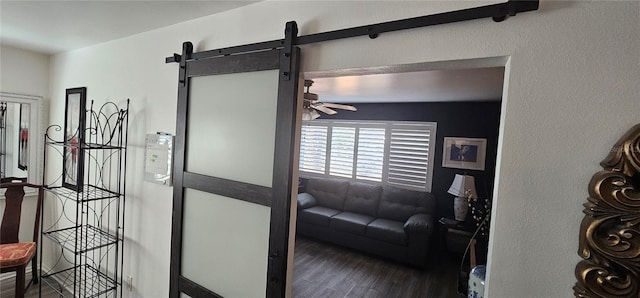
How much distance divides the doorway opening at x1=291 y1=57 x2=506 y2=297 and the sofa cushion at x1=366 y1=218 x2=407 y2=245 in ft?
0.04

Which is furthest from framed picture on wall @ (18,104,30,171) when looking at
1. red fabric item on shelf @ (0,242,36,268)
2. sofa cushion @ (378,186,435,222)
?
sofa cushion @ (378,186,435,222)

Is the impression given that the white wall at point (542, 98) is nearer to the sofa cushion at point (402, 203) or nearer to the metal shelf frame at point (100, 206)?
the metal shelf frame at point (100, 206)

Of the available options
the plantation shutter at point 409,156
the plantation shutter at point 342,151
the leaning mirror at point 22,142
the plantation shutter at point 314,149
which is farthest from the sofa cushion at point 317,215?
the leaning mirror at point 22,142

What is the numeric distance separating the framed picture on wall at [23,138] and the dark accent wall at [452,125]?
451 cm

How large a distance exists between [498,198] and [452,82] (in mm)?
2129

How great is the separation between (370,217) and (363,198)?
1.12ft

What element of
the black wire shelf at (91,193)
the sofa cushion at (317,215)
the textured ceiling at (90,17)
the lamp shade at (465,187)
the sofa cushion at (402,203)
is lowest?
the sofa cushion at (317,215)

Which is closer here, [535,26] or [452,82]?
[535,26]

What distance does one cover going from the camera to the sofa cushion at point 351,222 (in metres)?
4.20

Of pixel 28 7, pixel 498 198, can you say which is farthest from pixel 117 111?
pixel 498 198

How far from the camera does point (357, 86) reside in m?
3.27

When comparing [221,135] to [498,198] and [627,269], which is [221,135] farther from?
[627,269]

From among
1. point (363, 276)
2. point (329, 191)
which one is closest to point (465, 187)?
point (363, 276)

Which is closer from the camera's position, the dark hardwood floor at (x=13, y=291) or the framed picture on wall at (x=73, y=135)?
the framed picture on wall at (x=73, y=135)
